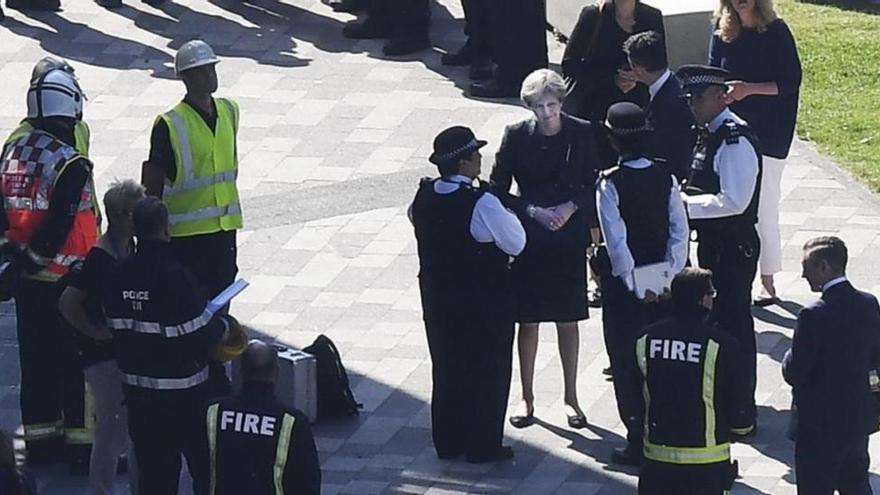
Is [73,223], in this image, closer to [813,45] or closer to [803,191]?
[803,191]

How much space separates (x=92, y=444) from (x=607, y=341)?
263 cm

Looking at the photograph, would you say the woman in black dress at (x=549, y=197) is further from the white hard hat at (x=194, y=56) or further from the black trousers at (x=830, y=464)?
the black trousers at (x=830, y=464)

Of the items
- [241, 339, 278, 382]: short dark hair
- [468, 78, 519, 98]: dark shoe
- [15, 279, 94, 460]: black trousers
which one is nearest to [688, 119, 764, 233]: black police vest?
[241, 339, 278, 382]: short dark hair

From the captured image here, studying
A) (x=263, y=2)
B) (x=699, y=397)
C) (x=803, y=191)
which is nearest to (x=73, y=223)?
(x=699, y=397)

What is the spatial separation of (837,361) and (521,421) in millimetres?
2526

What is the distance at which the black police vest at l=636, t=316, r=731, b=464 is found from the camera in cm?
806

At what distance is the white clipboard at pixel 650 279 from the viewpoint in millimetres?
9492

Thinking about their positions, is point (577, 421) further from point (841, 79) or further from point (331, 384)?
point (841, 79)

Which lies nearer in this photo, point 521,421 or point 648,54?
point 648,54

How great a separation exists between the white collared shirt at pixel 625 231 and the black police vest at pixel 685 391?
1362mm

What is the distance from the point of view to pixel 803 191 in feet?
44.3

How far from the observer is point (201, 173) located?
33.2ft

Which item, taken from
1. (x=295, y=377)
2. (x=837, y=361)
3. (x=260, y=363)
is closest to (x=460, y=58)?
(x=295, y=377)

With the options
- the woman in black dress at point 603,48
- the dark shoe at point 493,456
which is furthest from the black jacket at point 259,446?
the woman in black dress at point 603,48
